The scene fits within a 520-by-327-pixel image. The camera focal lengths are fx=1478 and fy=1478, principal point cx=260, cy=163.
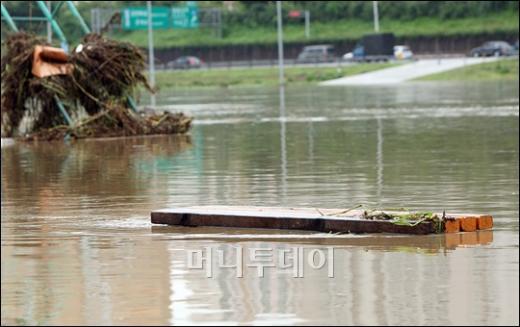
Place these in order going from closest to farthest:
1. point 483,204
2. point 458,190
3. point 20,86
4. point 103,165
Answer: point 483,204, point 458,190, point 103,165, point 20,86

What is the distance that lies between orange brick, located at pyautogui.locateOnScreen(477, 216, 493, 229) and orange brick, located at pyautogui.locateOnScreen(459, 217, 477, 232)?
0.16ft

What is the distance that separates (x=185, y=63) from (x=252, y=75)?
787 inches

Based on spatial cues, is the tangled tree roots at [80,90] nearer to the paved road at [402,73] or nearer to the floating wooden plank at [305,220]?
the floating wooden plank at [305,220]

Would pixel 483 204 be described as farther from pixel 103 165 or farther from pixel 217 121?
pixel 217 121

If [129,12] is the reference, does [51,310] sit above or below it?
below

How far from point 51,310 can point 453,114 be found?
30.5 m

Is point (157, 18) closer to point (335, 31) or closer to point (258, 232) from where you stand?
point (335, 31)

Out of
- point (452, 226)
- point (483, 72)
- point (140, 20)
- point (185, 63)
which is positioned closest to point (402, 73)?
point (483, 72)

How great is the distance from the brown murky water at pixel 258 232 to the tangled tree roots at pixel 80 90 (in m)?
0.92

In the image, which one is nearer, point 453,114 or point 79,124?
point 79,124

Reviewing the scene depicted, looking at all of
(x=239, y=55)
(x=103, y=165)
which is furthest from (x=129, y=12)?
(x=103, y=165)

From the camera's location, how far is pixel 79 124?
→ 33.1 meters

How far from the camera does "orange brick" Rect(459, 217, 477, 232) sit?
14.8m

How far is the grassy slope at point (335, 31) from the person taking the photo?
11494 centimetres
